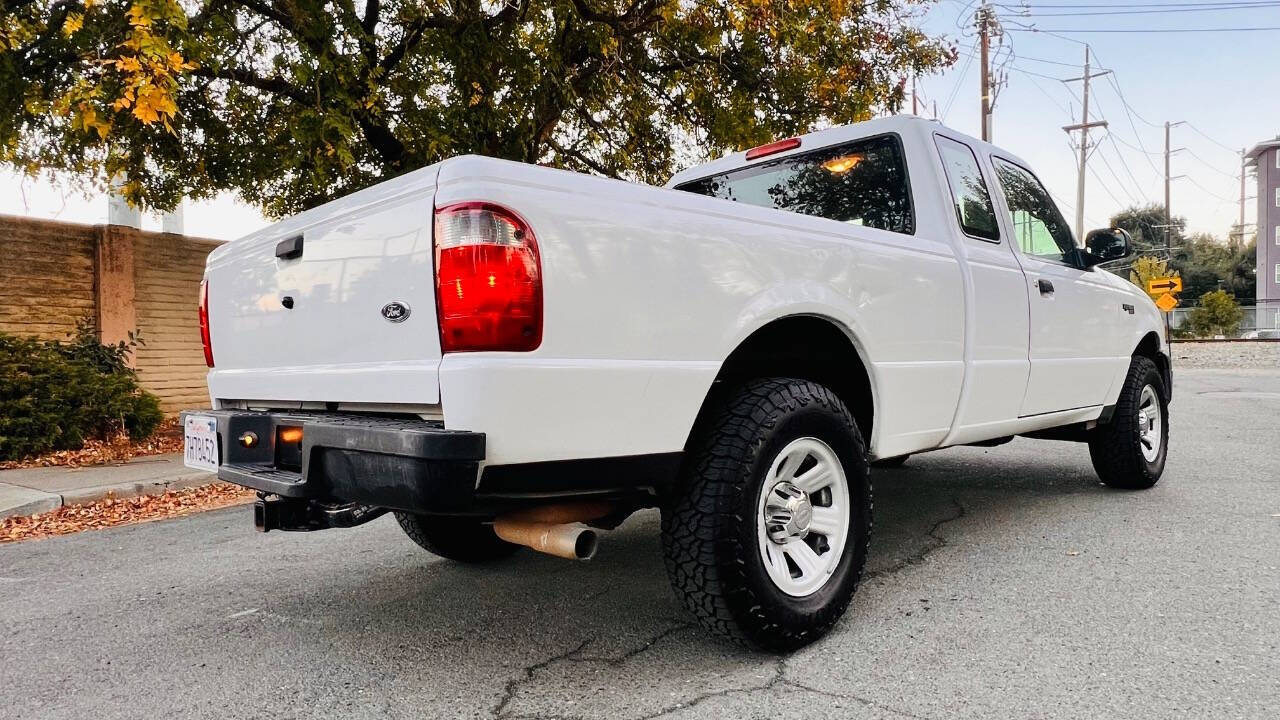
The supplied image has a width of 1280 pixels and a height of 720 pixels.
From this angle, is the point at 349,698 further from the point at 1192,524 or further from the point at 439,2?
the point at 439,2

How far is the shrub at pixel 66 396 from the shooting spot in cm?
682

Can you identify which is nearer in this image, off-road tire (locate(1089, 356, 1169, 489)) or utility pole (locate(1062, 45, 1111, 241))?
off-road tire (locate(1089, 356, 1169, 489))

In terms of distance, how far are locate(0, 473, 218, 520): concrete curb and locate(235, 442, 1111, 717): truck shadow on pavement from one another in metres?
2.58

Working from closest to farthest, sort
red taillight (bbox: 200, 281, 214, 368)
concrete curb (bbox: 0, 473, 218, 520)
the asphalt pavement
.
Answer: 1. the asphalt pavement
2. red taillight (bbox: 200, 281, 214, 368)
3. concrete curb (bbox: 0, 473, 218, 520)

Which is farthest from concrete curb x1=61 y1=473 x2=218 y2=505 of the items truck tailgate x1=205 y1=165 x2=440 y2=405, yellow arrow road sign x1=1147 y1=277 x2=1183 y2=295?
yellow arrow road sign x1=1147 y1=277 x2=1183 y2=295

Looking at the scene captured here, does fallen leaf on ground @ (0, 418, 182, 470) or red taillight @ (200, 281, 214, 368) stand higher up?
red taillight @ (200, 281, 214, 368)

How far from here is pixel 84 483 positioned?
594cm

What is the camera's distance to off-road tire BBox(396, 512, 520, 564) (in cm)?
341

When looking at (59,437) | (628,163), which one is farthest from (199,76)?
(628,163)

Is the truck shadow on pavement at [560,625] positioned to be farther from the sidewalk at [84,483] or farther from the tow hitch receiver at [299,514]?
the sidewalk at [84,483]

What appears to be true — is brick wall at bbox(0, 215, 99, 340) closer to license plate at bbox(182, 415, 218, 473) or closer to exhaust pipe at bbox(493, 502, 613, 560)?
license plate at bbox(182, 415, 218, 473)

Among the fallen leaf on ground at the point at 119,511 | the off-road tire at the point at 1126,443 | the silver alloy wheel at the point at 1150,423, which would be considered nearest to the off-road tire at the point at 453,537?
the fallen leaf on ground at the point at 119,511

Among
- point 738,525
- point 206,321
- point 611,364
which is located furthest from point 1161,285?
point 206,321

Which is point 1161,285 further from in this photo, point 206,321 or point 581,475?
point 206,321
